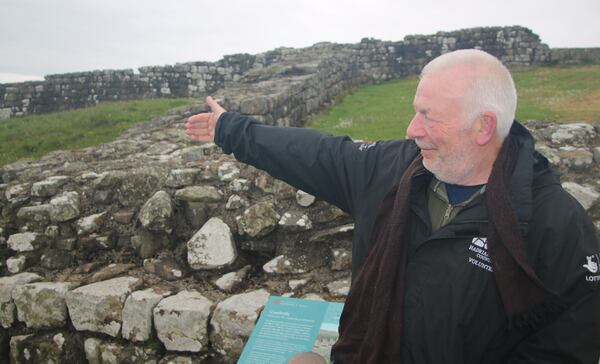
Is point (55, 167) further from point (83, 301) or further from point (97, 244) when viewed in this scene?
point (83, 301)

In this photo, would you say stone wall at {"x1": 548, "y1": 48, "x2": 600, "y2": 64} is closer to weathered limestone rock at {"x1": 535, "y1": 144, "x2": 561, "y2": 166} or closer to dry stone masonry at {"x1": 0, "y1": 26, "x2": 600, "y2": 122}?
dry stone masonry at {"x1": 0, "y1": 26, "x2": 600, "y2": 122}

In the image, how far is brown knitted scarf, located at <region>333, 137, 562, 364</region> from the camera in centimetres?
206

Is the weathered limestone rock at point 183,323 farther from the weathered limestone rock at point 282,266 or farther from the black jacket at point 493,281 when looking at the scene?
the black jacket at point 493,281

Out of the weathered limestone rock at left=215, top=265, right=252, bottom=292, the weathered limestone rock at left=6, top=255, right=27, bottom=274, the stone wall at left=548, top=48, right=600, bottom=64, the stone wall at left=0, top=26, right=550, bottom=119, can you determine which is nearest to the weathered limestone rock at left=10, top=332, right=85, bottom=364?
the weathered limestone rock at left=6, top=255, right=27, bottom=274

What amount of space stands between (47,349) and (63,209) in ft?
3.88

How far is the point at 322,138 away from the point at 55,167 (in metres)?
3.77

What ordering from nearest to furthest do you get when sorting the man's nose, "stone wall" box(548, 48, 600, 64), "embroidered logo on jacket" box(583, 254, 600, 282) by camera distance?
"embroidered logo on jacket" box(583, 254, 600, 282) < the man's nose < "stone wall" box(548, 48, 600, 64)

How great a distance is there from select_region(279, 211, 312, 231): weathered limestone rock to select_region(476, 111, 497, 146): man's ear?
175 centimetres

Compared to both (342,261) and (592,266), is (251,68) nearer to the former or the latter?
(342,261)

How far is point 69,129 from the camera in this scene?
10.9m

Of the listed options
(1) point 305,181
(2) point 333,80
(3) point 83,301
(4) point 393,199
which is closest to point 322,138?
(1) point 305,181

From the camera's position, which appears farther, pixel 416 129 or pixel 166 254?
pixel 166 254

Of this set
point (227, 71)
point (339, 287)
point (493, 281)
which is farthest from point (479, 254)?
point (227, 71)

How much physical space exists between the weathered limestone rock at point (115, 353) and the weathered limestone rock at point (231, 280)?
665 millimetres
